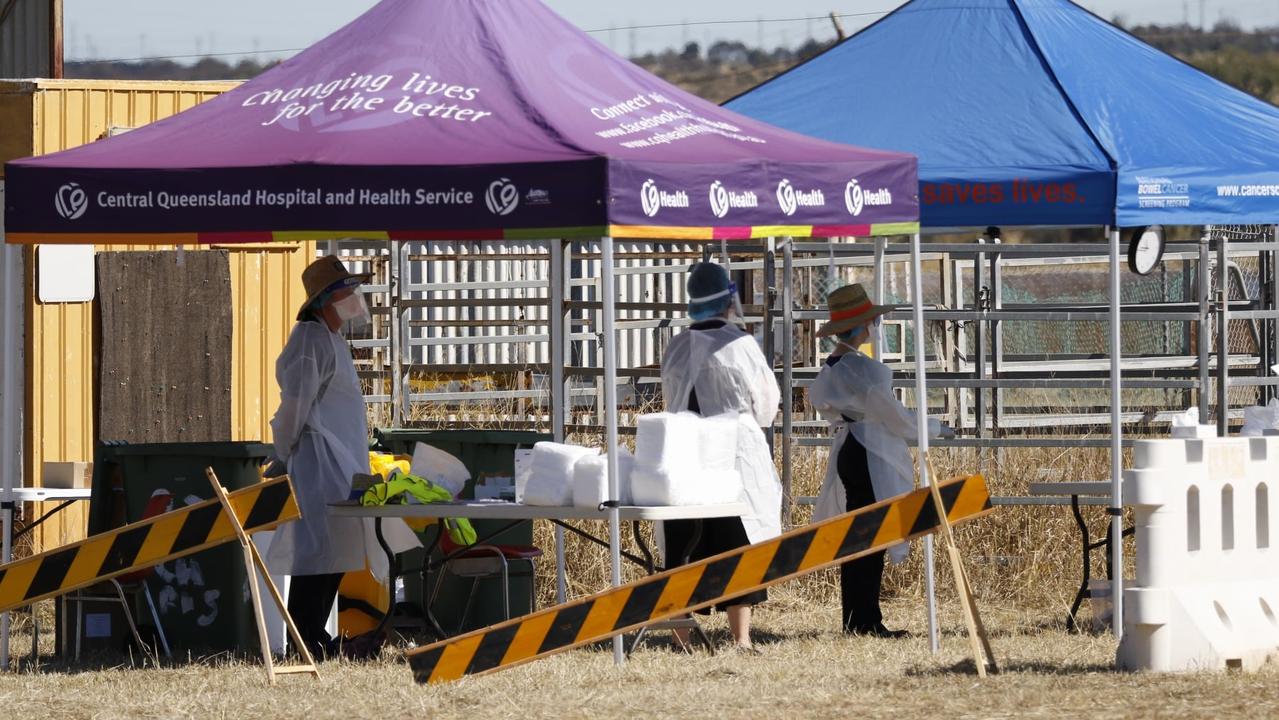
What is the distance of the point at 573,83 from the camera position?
9.48 metres

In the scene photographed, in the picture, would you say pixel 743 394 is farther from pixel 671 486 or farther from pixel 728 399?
pixel 671 486

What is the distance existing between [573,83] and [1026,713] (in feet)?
11.8

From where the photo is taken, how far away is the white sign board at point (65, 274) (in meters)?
12.1

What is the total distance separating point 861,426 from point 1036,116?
5.82ft

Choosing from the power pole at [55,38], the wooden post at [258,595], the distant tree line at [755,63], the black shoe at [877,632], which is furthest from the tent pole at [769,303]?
the distant tree line at [755,63]

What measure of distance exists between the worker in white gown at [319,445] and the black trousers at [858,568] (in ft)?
7.60

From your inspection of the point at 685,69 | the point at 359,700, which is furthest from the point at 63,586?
the point at 685,69

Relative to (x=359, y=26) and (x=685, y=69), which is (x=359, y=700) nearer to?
(x=359, y=26)

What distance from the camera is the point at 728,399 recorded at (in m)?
9.70

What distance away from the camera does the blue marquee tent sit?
390 inches

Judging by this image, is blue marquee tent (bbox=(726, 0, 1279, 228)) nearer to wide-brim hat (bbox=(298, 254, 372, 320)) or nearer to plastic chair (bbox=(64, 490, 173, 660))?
wide-brim hat (bbox=(298, 254, 372, 320))

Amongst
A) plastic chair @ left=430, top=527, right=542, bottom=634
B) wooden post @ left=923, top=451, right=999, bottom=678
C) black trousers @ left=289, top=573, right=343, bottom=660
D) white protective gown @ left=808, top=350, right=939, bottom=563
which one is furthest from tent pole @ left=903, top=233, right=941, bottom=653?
black trousers @ left=289, top=573, right=343, bottom=660

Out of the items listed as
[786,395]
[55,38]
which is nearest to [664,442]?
[786,395]

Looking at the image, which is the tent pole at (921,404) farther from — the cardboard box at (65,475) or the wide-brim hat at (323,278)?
the cardboard box at (65,475)
